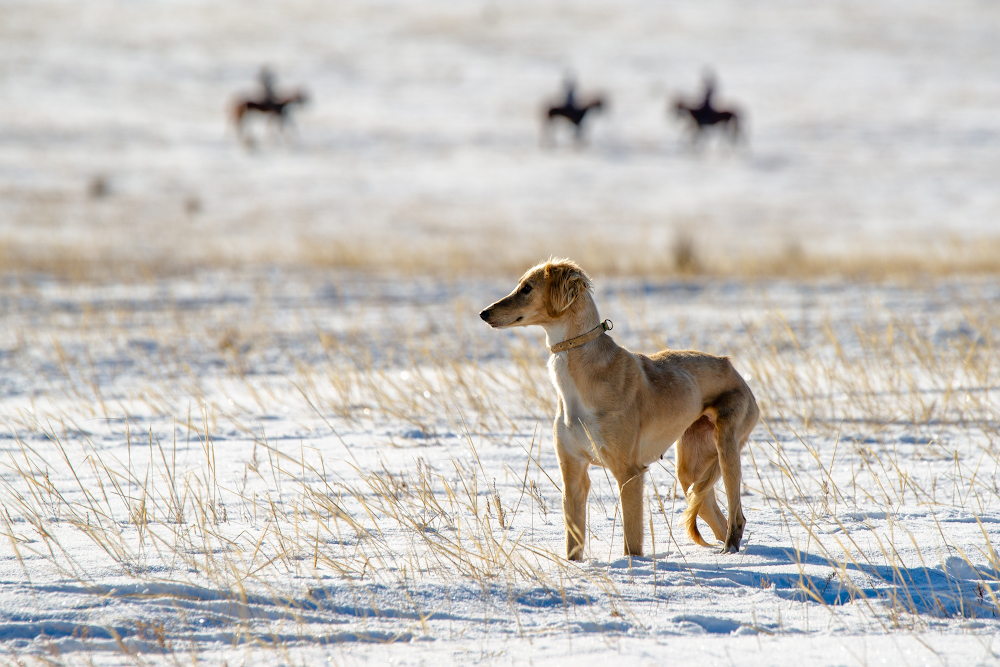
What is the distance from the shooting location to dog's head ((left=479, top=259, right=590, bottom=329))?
360 cm

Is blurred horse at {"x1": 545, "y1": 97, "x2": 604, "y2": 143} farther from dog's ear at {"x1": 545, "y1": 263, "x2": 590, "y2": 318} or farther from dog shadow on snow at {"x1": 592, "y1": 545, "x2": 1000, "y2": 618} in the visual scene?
dog shadow on snow at {"x1": 592, "y1": 545, "x2": 1000, "y2": 618}

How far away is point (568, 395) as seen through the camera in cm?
363

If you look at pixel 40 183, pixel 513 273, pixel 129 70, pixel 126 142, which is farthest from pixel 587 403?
pixel 129 70

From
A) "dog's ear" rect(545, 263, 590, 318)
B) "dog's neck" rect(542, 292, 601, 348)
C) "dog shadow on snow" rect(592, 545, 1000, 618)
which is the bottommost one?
"dog shadow on snow" rect(592, 545, 1000, 618)

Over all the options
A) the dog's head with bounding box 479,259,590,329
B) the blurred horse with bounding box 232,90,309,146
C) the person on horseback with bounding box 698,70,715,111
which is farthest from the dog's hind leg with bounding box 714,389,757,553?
→ the blurred horse with bounding box 232,90,309,146

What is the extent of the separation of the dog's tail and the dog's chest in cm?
66

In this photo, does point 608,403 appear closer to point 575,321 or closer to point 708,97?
point 575,321

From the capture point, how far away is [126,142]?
112 feet

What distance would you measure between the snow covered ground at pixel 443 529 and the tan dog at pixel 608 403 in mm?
198

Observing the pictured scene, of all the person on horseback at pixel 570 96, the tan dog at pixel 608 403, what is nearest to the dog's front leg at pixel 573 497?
the tan dog at pixel 608 403

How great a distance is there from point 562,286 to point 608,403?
51cm

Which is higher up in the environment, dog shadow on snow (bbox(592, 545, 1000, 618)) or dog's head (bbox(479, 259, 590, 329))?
dog's head (bbox(479, 259, 590, 329))

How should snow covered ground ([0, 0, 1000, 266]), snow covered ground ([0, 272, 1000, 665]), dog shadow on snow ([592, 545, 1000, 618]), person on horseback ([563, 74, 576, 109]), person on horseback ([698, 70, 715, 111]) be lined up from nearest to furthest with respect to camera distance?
1. snow covered ground ([0, 272, 1000, 665])
2. dog shadow on snow ([592, 545, 1000, 618])
3. snow covered ground ([0, 0, 1000, 266])
4. person on horseback ([698, 70, 715, 111])
5. person on horseback ([563, 74, 576, 109])

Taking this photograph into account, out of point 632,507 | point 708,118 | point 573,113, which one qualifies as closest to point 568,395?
point 632,507
